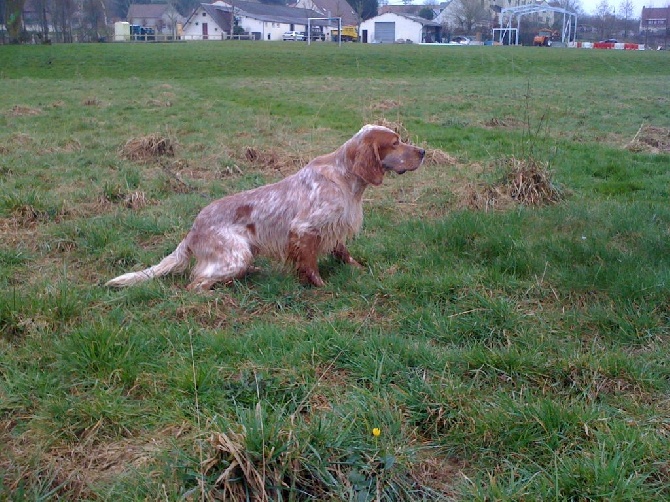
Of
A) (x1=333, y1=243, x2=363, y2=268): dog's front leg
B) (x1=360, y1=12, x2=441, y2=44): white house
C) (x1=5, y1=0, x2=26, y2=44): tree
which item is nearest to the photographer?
(x1=333, y1=243, x2=363, y2=268): dog's front leg

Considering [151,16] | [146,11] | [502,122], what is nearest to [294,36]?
[151,16]

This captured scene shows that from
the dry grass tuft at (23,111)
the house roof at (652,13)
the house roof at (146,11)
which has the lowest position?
the dry grass tuft at (23,111)

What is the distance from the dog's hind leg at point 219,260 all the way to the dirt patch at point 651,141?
7.90 meters

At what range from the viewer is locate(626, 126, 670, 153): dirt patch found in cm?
1074

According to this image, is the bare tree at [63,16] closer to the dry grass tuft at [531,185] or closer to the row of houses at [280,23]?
the row of houses at [280,23]

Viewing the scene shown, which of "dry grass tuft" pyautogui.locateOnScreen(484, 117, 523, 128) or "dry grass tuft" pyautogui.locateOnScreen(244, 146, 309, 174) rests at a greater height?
"dry grass tuft" pyautogui.locateOnScreen(484, 117, 523, 128)

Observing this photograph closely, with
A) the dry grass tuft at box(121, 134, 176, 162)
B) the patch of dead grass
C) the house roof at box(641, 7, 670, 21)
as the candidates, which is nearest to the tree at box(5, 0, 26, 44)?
the dry grass tuft at box(121, 134, 176, 162)

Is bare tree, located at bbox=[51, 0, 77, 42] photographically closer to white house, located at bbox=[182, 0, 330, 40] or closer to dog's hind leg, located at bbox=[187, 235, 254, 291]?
white house, located at bbox=[182, 0, 330, 40]

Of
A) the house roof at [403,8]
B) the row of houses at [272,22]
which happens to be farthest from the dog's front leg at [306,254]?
the house roof at [403,8]

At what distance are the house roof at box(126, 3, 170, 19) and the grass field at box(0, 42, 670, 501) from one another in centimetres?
7705

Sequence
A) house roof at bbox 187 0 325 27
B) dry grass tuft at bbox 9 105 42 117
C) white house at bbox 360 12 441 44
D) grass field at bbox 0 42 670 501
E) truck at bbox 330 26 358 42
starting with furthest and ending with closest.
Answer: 1. white house at bbox 360 12 441 44
2. house roof at bbox 187 0 325 27
3. truck at bbox 330 26 358 42
4. dry grass tuft at bbox 9 105 42 117
5. grass field at bbox 0 42 670 501

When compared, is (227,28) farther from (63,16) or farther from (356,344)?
(356,344)

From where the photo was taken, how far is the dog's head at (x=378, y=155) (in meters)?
5.25

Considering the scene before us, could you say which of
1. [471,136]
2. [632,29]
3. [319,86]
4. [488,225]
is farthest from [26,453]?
[632,29]
